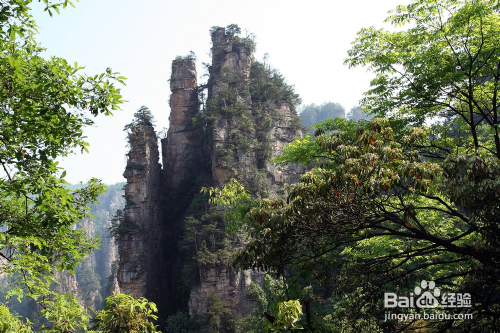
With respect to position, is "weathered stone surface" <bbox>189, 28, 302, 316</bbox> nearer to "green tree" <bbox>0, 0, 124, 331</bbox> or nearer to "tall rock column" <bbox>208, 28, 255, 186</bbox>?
"tall rock column" <bbox>208, 28, 255, 186</bbox>

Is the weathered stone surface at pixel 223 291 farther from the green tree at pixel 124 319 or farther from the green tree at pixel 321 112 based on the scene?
the green tree at pixel 321 112

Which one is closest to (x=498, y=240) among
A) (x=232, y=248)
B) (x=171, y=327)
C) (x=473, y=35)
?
(x=473, y=35)

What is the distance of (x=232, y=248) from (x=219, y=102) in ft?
41.2

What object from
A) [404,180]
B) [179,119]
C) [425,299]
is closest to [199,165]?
[179,119]

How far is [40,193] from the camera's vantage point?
149 inches

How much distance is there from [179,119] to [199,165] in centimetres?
520

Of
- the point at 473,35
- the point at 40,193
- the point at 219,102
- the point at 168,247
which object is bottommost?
the point at 168,247

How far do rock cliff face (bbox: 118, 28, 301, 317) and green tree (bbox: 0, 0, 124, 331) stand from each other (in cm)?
1995

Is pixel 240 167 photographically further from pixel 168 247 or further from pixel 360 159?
pixel 360 159

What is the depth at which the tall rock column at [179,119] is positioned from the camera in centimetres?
3300

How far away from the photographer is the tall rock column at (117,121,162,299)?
2588cm

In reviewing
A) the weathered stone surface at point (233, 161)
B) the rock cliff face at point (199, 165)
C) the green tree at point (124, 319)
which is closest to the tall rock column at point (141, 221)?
the rock cliff face at point (199, 165)

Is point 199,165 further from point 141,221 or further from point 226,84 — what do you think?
point 226,84

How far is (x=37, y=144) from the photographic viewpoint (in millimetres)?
4371
